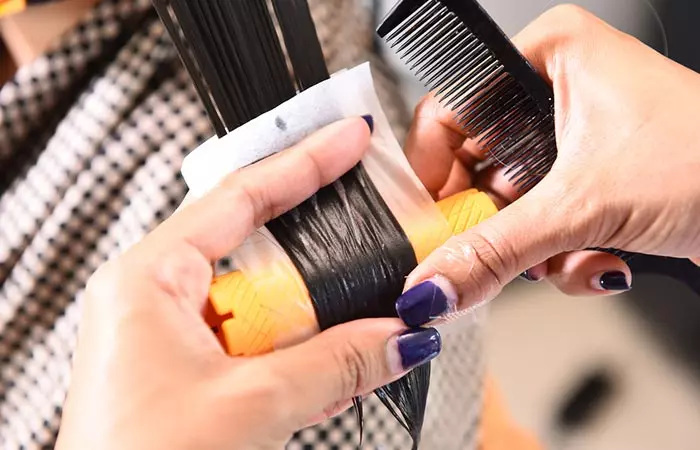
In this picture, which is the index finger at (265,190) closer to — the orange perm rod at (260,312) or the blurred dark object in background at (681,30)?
the orange perm rod at (260,312)

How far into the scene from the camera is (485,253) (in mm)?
500

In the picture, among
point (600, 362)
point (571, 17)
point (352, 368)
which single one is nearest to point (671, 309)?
point (600, 362)

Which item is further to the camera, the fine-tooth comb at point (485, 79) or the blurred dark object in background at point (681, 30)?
the blurred dark object in background at point (681, 30)

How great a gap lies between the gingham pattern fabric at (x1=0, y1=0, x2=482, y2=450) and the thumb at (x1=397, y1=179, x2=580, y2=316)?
0.75 feet

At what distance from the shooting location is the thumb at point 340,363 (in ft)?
1.49

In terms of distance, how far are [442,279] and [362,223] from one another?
3.5 inches

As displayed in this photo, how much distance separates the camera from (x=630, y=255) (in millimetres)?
638

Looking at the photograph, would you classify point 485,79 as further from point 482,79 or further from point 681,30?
point 681,30

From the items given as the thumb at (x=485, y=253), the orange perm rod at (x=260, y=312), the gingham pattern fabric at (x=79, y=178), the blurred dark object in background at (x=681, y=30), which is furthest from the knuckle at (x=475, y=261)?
the blurred dark object in background at (x=681, y=30)

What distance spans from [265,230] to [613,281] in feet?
1.04

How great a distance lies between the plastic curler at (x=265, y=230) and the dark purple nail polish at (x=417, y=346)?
6 cm

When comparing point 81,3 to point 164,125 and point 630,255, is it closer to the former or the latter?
point 164,125

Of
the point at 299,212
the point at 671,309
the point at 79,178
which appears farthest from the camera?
the point at 671,309

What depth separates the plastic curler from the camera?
0.50 metres
